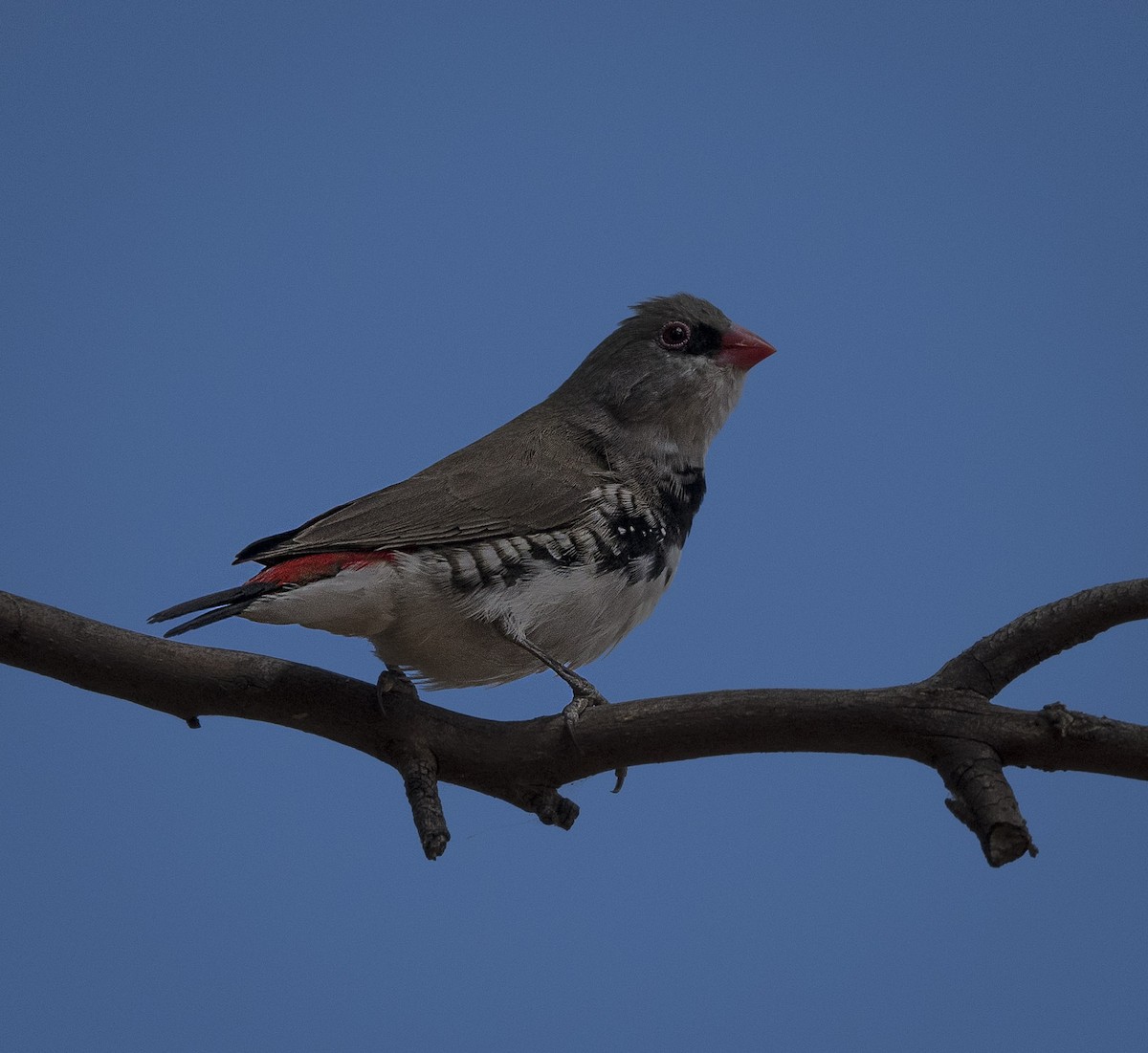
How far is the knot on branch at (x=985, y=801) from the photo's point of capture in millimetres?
2311

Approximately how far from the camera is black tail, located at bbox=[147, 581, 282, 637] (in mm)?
2623

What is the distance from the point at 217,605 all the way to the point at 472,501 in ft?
2.85

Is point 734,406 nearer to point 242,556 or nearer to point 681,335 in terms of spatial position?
point 681,335

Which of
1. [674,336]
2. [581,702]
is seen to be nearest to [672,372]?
[674,336]

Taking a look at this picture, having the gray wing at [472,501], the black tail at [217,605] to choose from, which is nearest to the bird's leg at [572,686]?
the gray wing at [472,501]

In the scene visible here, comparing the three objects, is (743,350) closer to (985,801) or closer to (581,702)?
(581,702)

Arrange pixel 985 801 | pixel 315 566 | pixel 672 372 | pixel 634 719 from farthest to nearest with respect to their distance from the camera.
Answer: pixel 672 372 → pixel 315 566 → pixel 634 719 → pixel 985 801

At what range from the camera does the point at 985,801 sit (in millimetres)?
2334

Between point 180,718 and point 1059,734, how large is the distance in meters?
1.94

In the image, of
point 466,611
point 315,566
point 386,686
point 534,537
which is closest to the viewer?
point 386,686

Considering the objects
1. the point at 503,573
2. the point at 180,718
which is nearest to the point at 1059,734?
the point at 503,573

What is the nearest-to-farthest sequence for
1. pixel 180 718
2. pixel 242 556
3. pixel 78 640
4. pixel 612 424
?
pixel 78 640
pixel 180 718
pixel 242 556
pixel 612 424

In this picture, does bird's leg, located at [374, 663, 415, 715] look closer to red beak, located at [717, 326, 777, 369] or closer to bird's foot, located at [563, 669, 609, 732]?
bird's foot, located at [563, 669, 609, 732]

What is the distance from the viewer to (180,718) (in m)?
2.88
